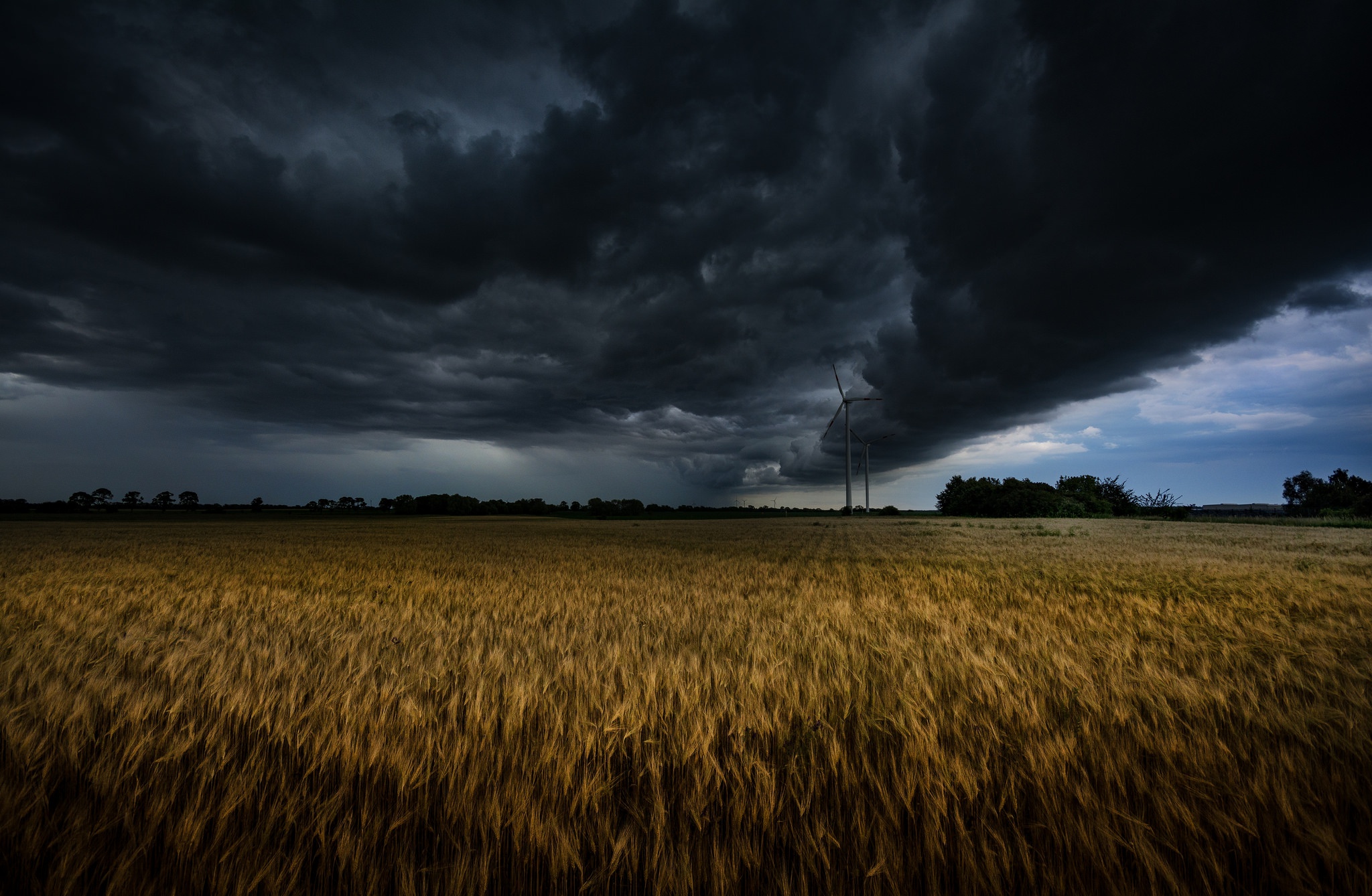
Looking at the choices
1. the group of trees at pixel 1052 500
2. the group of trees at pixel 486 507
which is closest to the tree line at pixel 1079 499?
the group of trees at pixel 1052 500

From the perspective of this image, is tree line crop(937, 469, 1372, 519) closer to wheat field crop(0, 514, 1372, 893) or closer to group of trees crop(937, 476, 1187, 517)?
group of trees crop(937, 476, 1187, 517)

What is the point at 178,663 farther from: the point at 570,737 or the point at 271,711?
the point at 570,737

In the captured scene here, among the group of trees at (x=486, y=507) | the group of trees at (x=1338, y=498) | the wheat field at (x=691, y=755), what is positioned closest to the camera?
the wheat field at (x=691, y=755)

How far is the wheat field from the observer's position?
1729 mm

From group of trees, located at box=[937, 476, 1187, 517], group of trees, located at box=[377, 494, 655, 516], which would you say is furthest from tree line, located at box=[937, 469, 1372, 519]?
group of trees, located at box=[377, 494, 655, 516]

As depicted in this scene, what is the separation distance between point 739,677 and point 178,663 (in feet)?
14.3

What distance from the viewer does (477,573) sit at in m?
10.5

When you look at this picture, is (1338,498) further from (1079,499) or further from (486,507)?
(486,507)

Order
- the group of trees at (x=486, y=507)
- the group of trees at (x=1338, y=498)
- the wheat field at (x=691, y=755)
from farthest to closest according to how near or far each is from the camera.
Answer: the group of trees at (x=486, y=507) < the group of trees at (x=1338, y=498) < the wheat field at (x=691, y=755)

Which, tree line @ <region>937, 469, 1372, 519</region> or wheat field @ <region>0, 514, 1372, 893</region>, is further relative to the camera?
tree line @ <region>937, 469, 1372, 519</region>

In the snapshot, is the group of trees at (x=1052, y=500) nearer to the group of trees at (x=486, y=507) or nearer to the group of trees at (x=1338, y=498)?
the group of trees at (x=1338, y=498)

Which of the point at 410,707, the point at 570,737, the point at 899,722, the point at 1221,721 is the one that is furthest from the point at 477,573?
the point at 1221,721

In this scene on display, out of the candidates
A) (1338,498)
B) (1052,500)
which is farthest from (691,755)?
(1338,498)

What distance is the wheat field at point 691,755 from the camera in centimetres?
173
